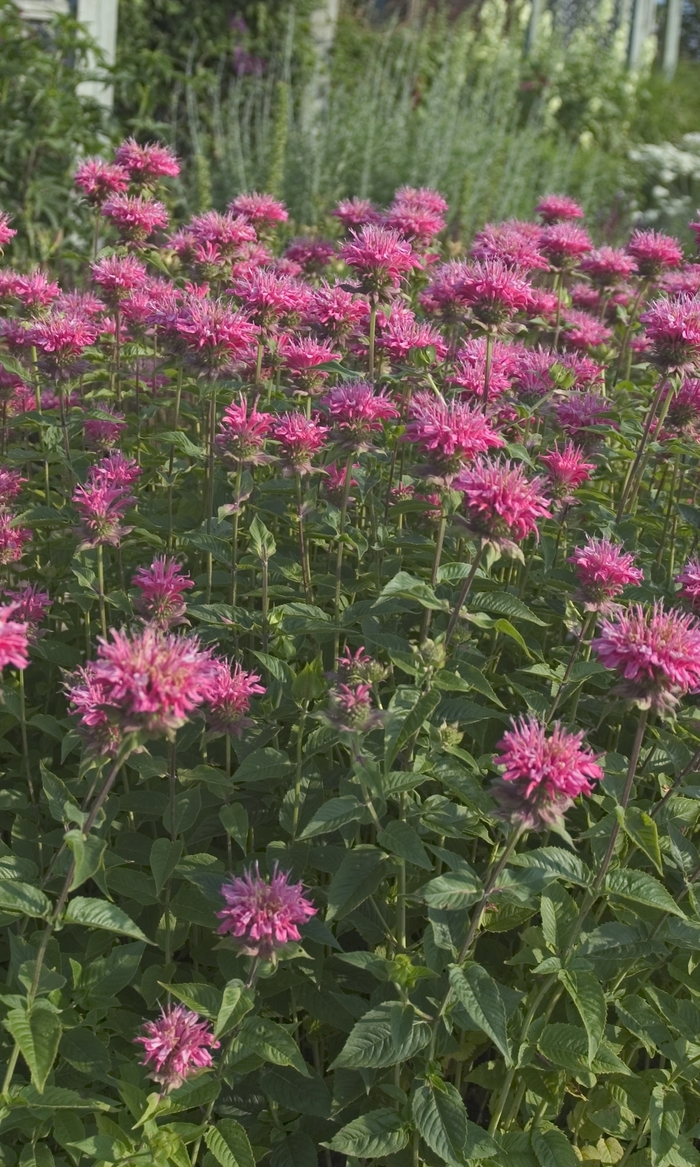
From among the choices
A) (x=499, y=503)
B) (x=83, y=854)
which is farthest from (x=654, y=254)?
(x=83, y=854)

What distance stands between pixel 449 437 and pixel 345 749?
0.77 meters

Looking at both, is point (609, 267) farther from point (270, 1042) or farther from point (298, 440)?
point (270, 1042)

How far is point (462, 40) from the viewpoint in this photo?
41.6 feet

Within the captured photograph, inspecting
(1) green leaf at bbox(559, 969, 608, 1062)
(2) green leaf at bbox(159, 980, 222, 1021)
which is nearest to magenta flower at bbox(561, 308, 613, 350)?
(1) green leaf at bbox(559, 969, 608, 1062)

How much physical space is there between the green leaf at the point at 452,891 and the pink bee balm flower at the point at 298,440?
98 cm

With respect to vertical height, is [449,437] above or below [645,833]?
above

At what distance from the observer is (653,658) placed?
1799 millimetres

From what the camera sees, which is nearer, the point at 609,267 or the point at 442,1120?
the point at 442,1120

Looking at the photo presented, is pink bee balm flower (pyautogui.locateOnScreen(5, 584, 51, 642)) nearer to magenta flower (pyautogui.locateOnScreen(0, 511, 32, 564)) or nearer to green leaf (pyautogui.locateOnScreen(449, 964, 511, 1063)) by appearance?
magenta flower (pyautogui.locateOnScreen(0, 511, 32, 564))

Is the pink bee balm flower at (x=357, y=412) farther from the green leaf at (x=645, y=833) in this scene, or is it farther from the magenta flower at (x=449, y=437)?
the green leaf at (x=645, y=833)

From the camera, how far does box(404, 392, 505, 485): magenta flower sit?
2109 mm

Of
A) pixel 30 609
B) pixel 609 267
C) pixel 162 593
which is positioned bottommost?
pixel 30 609

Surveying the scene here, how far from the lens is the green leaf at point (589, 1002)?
189 cm

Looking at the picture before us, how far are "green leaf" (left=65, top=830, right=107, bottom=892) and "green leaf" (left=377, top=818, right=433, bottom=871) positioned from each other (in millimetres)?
500
